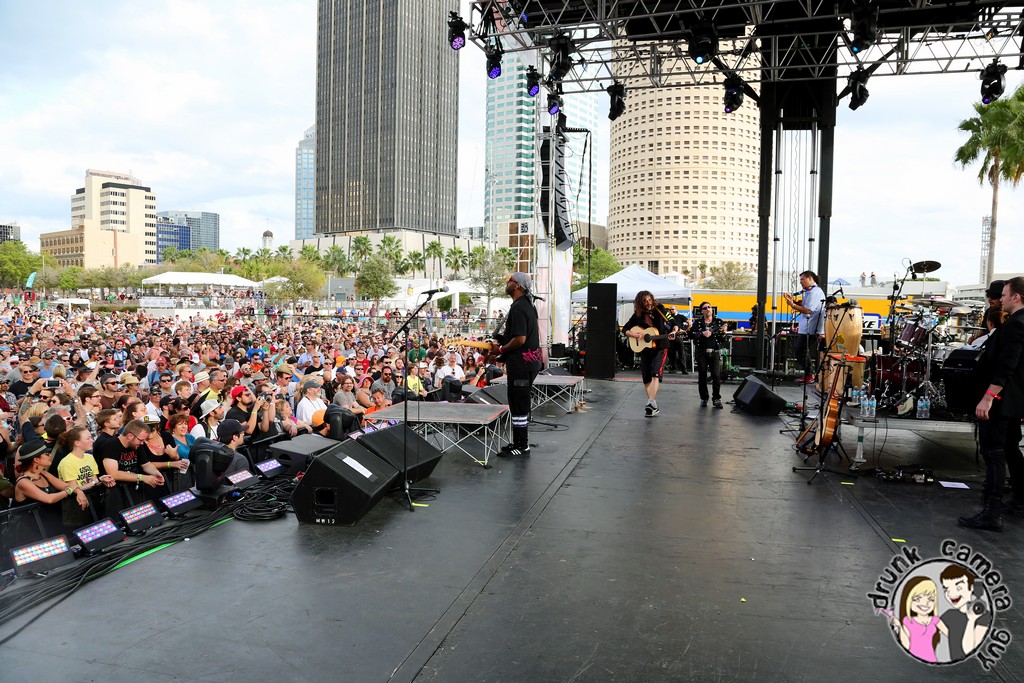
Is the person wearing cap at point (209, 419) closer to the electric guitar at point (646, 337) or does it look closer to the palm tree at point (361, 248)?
the electric guitar at point (646, 337)

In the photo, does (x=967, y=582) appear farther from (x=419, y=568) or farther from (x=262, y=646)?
(x=262, y=646)

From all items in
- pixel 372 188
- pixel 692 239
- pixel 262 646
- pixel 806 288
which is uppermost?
pixel 372 188

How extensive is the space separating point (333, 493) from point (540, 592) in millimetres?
1683

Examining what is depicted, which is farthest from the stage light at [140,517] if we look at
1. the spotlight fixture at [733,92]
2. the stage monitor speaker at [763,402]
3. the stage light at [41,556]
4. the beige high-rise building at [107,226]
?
the beige high-rise building at [107,226]

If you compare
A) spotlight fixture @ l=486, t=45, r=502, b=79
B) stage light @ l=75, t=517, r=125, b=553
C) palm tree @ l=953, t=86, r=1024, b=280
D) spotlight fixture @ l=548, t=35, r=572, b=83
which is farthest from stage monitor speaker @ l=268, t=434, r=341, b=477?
palm tree @ l=953, t=86, r=1024, b=280

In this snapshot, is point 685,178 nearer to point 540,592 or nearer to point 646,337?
point 646,337

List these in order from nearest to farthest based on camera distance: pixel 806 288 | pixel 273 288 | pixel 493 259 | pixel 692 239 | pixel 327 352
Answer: pixel 806 288, pixel 327 352, pixel 273 288, pixel 493 259, pixel 692 239

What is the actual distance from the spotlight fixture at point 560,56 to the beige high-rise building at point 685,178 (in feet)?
366

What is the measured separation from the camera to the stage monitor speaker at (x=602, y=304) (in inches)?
506

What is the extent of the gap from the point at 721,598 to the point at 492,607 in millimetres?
1129

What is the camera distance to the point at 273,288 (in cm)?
6022

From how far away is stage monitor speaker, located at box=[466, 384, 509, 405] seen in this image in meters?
7.84

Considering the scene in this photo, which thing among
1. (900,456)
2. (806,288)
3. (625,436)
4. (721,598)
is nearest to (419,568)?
(721,598)

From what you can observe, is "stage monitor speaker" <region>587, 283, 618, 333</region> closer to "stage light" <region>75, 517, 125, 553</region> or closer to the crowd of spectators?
the crowd of spectators
